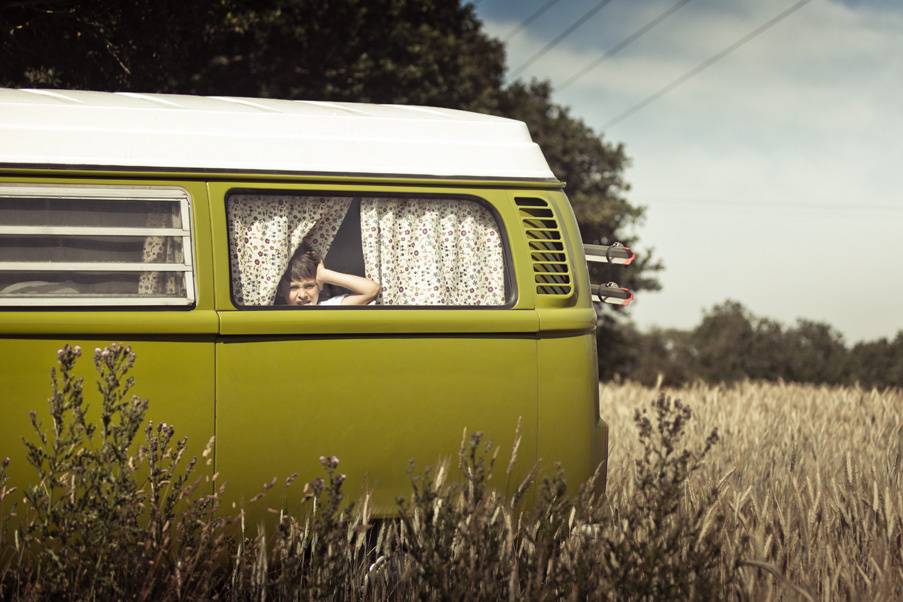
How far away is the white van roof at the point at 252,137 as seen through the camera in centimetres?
524

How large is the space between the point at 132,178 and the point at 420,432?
1847mm

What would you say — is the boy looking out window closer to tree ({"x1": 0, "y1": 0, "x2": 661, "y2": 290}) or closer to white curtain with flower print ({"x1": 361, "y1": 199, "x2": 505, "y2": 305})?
white curtain with flower print ({"x1": 361, "y1": 199, "x2": 505, "y2": 305})

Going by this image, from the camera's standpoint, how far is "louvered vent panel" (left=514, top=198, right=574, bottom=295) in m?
5.78

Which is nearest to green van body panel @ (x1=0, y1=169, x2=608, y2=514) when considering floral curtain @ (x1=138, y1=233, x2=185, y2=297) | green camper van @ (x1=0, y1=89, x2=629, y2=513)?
green camper van @ (x1=0, y1=89, x2=629, y2=513)

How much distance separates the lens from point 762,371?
35.4 meters

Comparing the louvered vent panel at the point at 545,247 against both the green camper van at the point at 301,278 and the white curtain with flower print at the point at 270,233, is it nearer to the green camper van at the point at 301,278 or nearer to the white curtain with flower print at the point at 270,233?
the green camper van at the point at 301,278

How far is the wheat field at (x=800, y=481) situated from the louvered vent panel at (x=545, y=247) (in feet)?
3.97

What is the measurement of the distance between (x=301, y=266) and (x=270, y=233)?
0.23 metres

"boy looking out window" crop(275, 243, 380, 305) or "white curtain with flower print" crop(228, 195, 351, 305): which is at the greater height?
"white curtain with flower print" crop(228, 195, 351, 305)

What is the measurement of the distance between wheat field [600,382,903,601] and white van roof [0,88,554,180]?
2.02 m

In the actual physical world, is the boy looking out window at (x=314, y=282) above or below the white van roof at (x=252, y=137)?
below

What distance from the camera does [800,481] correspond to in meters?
7.21

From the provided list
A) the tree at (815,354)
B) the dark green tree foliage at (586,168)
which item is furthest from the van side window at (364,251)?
the tree at (815,354)

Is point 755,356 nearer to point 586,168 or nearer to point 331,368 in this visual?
point 586,168
